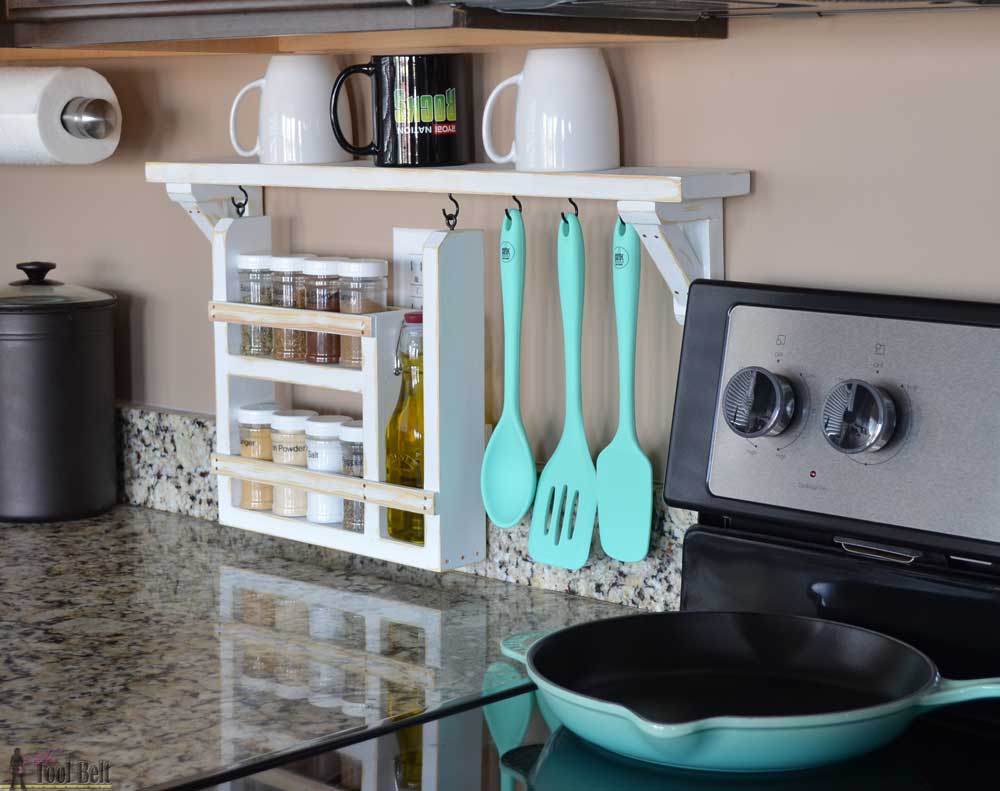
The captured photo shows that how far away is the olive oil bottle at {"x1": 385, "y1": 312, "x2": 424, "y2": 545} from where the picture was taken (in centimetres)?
149

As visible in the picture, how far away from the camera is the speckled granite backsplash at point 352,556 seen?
1.38 meters

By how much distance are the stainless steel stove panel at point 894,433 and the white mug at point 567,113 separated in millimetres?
215

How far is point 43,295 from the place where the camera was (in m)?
1.74

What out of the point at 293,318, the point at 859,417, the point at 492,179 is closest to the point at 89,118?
the point at 293,318

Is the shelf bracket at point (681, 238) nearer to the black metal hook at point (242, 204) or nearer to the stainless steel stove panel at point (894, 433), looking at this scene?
the stainless steel stove panel at point (894, 433)

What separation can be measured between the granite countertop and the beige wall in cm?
23

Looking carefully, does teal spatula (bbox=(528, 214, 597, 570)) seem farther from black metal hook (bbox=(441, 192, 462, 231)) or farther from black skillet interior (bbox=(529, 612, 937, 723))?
black skillet interior (bbox=(529, 612, 937, 723))

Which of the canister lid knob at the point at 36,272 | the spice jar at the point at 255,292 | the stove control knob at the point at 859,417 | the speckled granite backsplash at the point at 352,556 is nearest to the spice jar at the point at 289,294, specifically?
the spice jar at the point at 255,292

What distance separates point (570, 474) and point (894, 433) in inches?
15.7

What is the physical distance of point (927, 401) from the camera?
1089 mm

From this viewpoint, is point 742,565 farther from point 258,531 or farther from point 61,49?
point 61,49

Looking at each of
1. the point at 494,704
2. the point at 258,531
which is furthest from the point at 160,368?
the point at 494,704

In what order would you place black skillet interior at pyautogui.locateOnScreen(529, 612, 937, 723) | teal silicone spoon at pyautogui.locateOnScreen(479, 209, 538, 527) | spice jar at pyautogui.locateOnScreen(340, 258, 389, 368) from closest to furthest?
1. black skillet interior at pyautogui.locateOnScreen(529, 612, 937, 723)
2. teal silicone spoon at pyautogui.locateOnScreen(479, 209, 538, 527)
3. spice jar at pyautogui.locateOnScreen(340, 258, 389, 368)

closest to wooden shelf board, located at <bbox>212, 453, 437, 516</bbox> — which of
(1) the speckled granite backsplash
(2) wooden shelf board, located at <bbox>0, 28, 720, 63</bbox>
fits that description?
(1) the speckled granite backsplash
